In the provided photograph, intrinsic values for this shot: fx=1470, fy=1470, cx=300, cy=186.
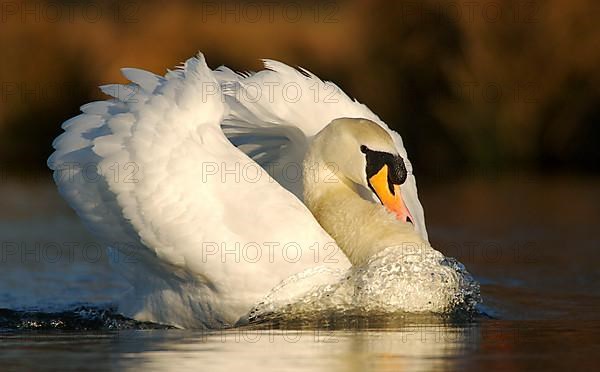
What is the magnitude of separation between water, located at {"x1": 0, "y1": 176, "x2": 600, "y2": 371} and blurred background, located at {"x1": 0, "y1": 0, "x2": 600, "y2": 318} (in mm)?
166

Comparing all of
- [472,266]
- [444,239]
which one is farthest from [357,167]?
[444,239]

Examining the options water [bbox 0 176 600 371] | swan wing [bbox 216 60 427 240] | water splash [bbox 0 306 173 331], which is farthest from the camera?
swan wing [bbox 216 60 427 240]

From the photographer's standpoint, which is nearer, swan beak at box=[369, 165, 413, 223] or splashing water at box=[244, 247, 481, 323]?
splashing water at box=[244, 247, 481, 323]

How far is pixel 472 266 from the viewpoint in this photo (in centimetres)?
1133

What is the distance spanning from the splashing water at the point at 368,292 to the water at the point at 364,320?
7 cm

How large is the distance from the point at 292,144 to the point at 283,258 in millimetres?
1611

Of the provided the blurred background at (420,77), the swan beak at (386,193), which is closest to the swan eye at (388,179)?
the swan beak at (386,193)

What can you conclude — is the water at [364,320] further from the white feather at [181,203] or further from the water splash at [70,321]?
the white feather at [181,203]

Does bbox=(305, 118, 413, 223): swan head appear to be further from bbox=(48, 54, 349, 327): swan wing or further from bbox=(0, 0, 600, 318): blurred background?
bbox=(0, 0, 600, 318): blurred background

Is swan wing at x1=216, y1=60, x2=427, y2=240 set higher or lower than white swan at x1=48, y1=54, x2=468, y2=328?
higher

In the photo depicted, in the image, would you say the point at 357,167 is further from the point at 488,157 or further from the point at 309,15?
the point at 309,15

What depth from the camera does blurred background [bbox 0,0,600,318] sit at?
1642 centimetres

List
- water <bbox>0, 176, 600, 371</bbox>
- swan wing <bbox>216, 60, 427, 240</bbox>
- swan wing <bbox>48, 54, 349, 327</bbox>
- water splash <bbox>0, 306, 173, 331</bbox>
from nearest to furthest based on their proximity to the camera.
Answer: water <bbox>0, 176, 600, 371</bbox> → swan wing <bbox>48, 54, 349, 327</bbox> → water splash <bbox>0, 306, 173, 331</bbox> → swan wing <bbox>216, 60, 427, 240</bbox>

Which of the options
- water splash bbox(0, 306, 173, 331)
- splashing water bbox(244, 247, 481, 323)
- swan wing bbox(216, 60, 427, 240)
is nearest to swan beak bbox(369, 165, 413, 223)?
splashing water bbox(244, 247, 481, 323)
